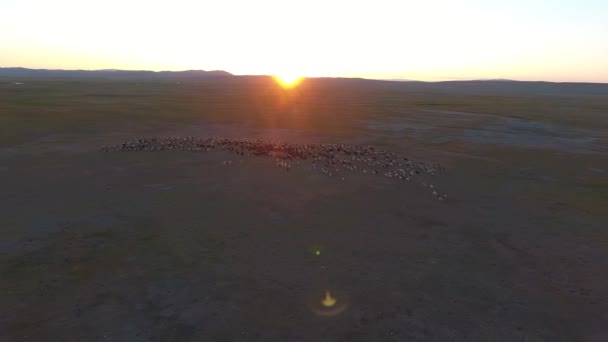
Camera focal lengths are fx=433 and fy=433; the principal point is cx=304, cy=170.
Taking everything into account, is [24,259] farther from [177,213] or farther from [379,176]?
[379,176]

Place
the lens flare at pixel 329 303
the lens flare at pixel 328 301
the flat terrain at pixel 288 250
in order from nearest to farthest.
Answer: the flat terrain at pixel 288 250 → the lens flare at pixel 329 303 → the lens flare at pixel 328 301

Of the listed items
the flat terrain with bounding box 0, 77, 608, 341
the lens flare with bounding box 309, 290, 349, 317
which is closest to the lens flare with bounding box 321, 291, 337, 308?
the lens flare with bounding box 309, 290, 349, 317

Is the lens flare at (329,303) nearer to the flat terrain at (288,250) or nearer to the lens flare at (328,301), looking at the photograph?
the lens flare at (328,301)

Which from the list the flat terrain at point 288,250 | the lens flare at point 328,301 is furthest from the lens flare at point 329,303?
the flat terrain at point 288,250

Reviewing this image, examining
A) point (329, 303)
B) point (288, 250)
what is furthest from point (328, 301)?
point (288, 250)

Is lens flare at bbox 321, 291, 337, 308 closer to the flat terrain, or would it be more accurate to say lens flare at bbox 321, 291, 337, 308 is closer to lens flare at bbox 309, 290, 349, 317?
lens flare at bbox 309, 290, 349, 317

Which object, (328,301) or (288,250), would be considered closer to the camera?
(328,301)

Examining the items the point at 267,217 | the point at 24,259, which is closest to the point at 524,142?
the point at 267,217

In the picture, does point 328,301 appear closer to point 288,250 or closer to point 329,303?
point 329,303
